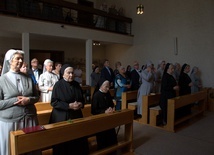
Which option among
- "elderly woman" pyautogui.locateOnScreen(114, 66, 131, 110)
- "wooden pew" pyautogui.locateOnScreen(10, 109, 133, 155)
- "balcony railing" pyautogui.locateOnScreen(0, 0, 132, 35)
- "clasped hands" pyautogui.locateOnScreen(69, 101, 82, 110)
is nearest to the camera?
"wooden pew" pyautogui.locateOnScreen(10, 109, 133, 155)

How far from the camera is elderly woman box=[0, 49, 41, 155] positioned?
7.88 ft

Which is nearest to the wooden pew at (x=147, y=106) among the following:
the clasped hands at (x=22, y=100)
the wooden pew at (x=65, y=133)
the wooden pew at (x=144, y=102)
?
the wooden pew at (x=144, y=102)

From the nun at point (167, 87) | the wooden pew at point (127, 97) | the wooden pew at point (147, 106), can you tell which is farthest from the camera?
the wooden pew at point (127, 97)

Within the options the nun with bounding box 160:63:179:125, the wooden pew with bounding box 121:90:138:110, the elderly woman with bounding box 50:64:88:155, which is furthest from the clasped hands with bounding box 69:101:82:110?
the wooden pew with bounding box 121:90:138:110

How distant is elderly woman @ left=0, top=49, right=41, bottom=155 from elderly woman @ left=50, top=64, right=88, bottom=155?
0.40 m

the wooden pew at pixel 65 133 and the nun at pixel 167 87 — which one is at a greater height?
the nun at pixel 167 87

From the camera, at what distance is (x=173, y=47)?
9562mm

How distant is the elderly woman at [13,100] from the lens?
2.40m

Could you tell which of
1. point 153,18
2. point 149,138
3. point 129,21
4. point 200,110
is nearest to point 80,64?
point 129,21

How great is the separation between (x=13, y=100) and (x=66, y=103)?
718 millimetres

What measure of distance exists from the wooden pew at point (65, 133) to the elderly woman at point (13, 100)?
0.59 feet

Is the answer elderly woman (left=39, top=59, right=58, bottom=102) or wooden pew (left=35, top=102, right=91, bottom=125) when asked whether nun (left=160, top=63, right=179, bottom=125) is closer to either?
wooden pew (left=35, top=102, right=91, bottom=125)

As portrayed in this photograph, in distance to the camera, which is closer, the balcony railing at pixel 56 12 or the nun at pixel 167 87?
the nun at pixel 167 87

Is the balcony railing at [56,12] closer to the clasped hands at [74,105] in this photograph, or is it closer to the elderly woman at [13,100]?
the elderly woman at [13,100]
